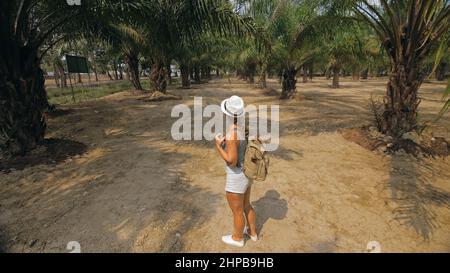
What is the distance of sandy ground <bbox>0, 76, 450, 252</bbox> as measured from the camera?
3.12 meters

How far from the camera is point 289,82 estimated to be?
1468 centimetres

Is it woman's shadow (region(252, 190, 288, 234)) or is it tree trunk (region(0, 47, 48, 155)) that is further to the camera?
tree trunk (region(0, 47, 48, 155))

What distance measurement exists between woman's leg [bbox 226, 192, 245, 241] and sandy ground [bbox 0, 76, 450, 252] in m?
0.16

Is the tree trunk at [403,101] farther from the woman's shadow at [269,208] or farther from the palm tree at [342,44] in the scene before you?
the woman's shadow at [269,208]

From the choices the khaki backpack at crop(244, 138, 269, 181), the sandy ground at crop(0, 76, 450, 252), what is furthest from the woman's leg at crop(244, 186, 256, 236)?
the khaki backpack at crop(244, 138, 269, 181)

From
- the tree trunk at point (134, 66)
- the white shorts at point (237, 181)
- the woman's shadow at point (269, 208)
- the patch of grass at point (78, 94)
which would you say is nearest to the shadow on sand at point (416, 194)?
the woman's shadow at point (269, 208)

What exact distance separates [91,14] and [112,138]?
277 cm

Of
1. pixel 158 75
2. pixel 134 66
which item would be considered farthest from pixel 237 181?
pixel 134 66

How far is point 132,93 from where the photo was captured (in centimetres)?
1741

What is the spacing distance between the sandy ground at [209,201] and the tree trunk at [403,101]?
0.92 meters

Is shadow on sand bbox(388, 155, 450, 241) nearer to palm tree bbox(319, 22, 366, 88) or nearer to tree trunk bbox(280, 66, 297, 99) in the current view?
palm tree bbox(319, 22, 366, 88)
